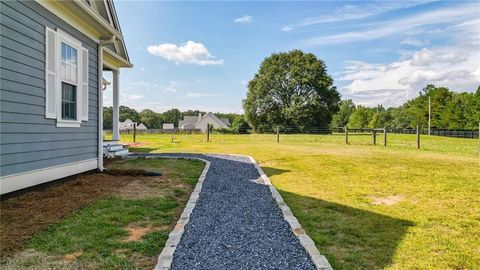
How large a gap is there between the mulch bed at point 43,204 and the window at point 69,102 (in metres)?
1.18

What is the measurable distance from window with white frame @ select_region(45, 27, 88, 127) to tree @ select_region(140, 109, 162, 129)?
84.1m

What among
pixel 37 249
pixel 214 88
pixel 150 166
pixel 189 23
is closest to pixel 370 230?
pixel 37 249

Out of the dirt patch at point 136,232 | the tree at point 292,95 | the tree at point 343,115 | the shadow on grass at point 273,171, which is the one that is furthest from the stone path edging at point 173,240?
the tree at point 343,115

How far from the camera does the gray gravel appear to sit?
2627 mm

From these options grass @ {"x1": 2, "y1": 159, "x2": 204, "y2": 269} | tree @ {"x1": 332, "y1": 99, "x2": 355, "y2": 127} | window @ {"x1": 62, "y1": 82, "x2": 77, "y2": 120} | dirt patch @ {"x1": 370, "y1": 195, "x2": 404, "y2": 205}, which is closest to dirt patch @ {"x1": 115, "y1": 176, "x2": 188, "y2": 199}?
grass @ {"x1": 2, "y1": 159, "x2": 204, "y2": 269}

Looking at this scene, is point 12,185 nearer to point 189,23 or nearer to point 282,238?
point 282,238

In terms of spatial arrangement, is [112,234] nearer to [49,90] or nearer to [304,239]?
[304,239]

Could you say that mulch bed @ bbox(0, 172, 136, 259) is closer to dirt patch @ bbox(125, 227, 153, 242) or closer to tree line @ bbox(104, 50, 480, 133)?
dirt patch @ bbox(125, 227, 153, 242)

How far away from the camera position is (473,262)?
2762mm

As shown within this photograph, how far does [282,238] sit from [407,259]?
1160 millimetres

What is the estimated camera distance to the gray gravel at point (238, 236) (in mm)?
2627

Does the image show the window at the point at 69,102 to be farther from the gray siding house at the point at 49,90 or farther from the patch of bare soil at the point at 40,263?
the patch of bare soil at the point at 40,263

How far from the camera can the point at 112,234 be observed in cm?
326

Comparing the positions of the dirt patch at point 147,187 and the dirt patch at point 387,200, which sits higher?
the dirt patch at point 147,187
